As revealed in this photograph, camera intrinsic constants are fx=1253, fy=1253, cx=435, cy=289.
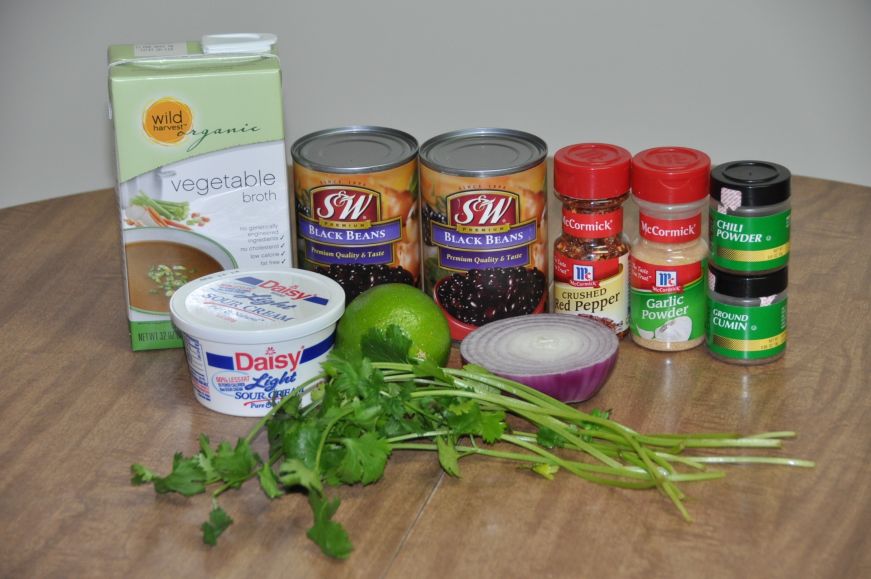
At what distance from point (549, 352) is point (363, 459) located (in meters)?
0.32

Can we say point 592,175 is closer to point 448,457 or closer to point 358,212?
point 358,212

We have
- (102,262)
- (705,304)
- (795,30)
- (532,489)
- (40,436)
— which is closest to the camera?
(532,489)

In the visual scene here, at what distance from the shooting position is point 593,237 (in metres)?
1.62

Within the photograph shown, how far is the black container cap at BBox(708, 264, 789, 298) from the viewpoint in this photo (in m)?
1.54

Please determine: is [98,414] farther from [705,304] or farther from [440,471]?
[705,304]

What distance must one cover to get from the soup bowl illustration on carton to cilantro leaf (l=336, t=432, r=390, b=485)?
0.46m

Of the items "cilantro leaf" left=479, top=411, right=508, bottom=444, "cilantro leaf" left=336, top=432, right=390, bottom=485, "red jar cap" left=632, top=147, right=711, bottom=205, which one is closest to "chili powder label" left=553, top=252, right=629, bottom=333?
"red jar cap" left=632, top=147, right=711, bottom=205

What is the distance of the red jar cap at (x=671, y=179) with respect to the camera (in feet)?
5.10

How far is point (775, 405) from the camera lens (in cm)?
150

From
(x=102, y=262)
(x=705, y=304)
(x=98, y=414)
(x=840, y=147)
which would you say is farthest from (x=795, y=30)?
(x=98, y=414)

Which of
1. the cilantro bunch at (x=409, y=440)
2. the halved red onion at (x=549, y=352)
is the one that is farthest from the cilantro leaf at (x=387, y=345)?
the halved red onion at (x=549, y=352)

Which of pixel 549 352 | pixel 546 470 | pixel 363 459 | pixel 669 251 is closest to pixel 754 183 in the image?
pixel 669 251

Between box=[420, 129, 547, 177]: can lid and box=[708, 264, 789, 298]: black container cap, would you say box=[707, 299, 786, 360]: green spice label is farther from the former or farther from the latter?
box=[420, 129, 547, 177]: can lid

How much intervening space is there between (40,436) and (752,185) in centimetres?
90
